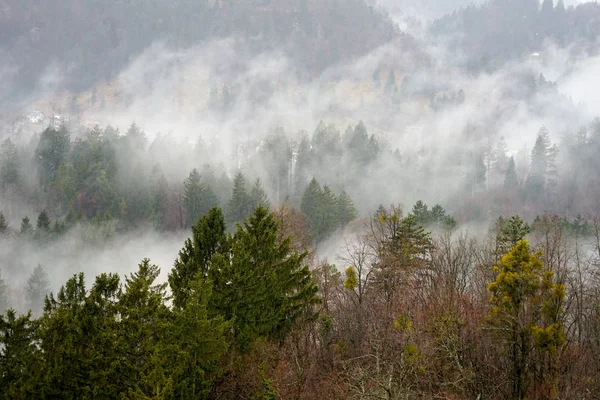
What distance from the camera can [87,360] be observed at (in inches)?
555

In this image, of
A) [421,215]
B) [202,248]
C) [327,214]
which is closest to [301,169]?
[327,214]

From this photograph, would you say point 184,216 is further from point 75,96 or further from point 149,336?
point 75,96

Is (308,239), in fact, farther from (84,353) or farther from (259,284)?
(84,353)

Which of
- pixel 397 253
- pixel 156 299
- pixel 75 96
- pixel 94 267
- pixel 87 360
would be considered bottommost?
pixel 87 360

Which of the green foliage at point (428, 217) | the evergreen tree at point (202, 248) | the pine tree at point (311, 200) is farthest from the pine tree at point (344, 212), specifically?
the evergreen tree at point (202, 248)

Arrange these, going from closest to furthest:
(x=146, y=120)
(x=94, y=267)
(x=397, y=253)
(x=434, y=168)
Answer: (x=397, y=253) < (x=94, y=267) < (x=434, y=168) < (x=146, y=120)

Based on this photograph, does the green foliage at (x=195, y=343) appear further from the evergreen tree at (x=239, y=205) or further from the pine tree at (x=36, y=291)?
the evergreen tree at (x=239, y=205)

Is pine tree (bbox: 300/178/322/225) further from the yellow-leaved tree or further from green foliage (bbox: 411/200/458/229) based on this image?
the yellow-leaved tree

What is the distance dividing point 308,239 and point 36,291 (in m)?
35.0

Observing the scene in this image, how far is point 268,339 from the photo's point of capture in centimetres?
2142

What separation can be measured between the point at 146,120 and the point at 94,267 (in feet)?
392

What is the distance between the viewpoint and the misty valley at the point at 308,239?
1469cm

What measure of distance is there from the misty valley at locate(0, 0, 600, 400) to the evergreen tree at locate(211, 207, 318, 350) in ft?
0.37

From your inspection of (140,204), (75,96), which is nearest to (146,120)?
(75,96)
